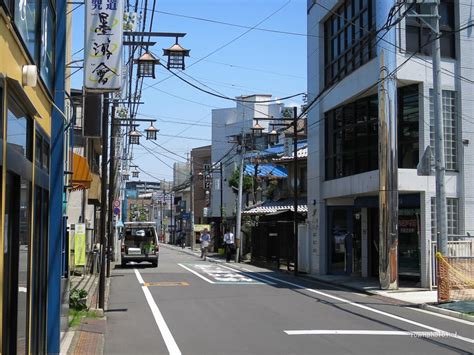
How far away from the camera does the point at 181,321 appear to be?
13023mm

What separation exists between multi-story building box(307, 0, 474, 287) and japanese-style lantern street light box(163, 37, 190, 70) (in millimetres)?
8443

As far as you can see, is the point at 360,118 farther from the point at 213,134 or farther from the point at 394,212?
the point at 213,134

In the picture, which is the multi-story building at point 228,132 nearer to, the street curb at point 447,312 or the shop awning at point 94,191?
the shop awning at point 94,191

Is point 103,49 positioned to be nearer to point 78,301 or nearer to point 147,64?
point 147,64

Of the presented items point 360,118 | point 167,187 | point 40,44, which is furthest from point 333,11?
point 167,187

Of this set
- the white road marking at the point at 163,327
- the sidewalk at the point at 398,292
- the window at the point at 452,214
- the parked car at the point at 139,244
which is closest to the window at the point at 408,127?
the window at the point at 452,214

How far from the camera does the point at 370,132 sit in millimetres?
22891

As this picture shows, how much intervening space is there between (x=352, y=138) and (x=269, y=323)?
43.1ft

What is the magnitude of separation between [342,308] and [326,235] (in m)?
11.7

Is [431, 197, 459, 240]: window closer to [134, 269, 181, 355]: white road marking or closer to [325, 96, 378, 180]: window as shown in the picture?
[325, 96, 378, 180]: window

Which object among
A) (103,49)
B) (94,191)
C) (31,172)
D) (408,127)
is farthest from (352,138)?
(31,172)

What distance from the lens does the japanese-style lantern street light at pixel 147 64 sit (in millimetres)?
14789

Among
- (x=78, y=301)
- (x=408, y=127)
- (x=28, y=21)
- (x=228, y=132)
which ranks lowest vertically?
(x=78, y=301)

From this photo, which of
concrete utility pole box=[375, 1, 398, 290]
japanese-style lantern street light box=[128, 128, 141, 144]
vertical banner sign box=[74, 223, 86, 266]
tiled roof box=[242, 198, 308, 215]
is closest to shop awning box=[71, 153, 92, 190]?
vertical banner sign box=[74, 223, 86, 266]
